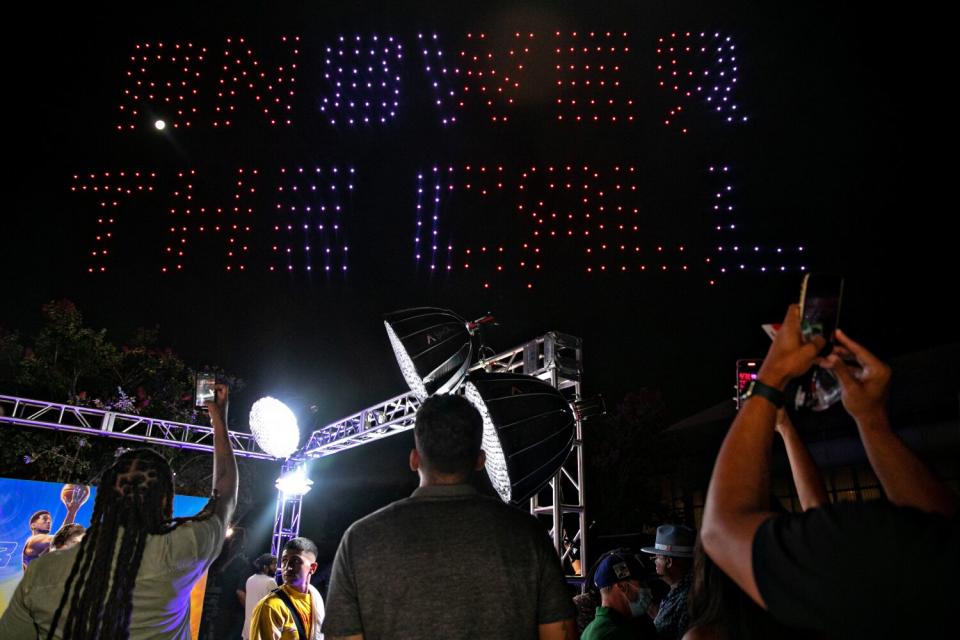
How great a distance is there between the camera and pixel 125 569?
2146 millimetres

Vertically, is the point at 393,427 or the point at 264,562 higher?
the point at 393,427

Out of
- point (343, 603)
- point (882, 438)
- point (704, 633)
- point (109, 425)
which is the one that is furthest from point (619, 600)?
point (109, 425)

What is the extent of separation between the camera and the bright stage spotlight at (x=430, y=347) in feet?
15.6

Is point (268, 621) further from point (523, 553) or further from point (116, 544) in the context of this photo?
point (523, 553)

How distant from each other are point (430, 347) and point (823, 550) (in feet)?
12.7

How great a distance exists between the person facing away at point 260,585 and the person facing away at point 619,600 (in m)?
4.02

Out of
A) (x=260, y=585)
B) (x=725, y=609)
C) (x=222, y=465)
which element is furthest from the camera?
(x=260, y=585)

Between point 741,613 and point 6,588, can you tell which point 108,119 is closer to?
point 6,588

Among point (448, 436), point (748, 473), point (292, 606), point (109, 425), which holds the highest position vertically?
point (109, 425)

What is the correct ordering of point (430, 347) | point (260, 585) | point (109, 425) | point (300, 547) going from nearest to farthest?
point (430, 347) → point (300, 547) → point (260, 585) → point (109, 425)

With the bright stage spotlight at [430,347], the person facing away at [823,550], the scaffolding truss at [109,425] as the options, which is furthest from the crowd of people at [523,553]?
the scaffolding truss at [109,425]

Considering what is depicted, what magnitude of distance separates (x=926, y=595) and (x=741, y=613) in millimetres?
843

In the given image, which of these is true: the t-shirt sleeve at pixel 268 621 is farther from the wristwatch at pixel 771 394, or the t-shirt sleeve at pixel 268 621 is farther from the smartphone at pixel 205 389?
the wristwatch at pixel 771 394

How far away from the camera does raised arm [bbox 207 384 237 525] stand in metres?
2.35
